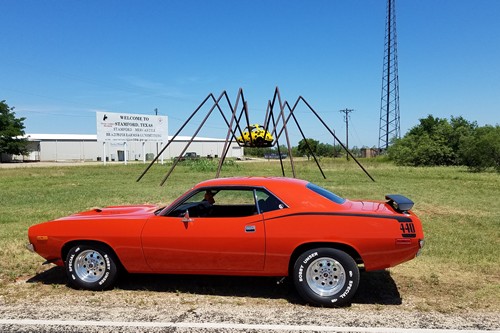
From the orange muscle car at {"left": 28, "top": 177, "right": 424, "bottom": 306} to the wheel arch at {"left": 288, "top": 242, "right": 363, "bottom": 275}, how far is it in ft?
0.04

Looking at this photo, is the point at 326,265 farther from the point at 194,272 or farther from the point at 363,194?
the point at 363,194

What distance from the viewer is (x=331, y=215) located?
463 cm

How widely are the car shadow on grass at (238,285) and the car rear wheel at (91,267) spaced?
29cm

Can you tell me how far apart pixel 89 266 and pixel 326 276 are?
9.53ft

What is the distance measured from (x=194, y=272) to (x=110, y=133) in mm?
47562

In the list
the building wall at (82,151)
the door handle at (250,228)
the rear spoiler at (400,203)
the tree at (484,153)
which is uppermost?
the building wall at (82,151)

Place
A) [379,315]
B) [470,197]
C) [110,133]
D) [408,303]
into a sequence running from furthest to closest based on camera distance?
[110,133] < [470,197] < [408,303] < [379,315]

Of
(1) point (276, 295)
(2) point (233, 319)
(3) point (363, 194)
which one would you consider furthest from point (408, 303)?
(3) point (363, 194)

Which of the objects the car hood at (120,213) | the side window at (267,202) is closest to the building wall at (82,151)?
the car hood at (120,213)

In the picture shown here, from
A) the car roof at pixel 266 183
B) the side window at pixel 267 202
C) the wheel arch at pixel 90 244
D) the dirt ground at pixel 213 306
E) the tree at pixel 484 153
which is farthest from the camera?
the tree at pixel 484 153

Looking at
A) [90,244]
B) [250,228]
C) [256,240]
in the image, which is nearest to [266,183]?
[250,228]

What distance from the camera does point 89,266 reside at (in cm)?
515

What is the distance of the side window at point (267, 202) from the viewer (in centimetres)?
481

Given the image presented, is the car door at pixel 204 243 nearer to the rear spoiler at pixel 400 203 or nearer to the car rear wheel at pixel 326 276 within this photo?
the car rear wheel at pixel 326 276
